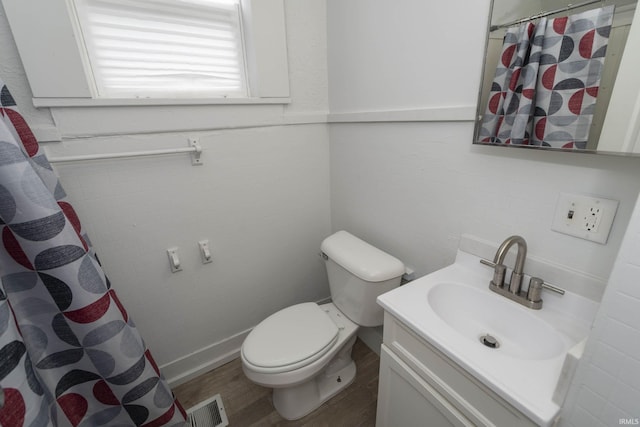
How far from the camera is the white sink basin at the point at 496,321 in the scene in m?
0.77

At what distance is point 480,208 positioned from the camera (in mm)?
976

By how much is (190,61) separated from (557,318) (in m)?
1.74

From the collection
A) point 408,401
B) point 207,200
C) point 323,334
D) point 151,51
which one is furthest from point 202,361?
point 151,51

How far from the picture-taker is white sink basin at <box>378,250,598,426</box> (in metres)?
0.59

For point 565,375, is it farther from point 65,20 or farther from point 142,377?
point 65,20

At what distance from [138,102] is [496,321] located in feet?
5.15

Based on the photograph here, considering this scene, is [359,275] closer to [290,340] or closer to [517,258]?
[290,340]

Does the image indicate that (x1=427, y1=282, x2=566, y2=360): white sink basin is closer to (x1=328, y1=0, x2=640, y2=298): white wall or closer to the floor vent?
(x1=328, y1=0, x2=640, y2=298): white wall

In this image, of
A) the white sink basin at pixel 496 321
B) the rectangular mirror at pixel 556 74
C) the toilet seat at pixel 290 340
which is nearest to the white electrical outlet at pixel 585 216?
the rectangular mirror at pixel 556 74

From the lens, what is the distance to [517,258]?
84 centimetres

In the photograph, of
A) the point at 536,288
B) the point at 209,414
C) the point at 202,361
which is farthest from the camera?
the point at 202,361

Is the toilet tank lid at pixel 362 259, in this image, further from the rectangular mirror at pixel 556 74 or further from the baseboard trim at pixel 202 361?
the baseboard trim at pixel 202 361

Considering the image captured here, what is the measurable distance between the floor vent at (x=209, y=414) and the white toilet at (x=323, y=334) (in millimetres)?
270

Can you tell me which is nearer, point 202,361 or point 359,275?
point 359,275
